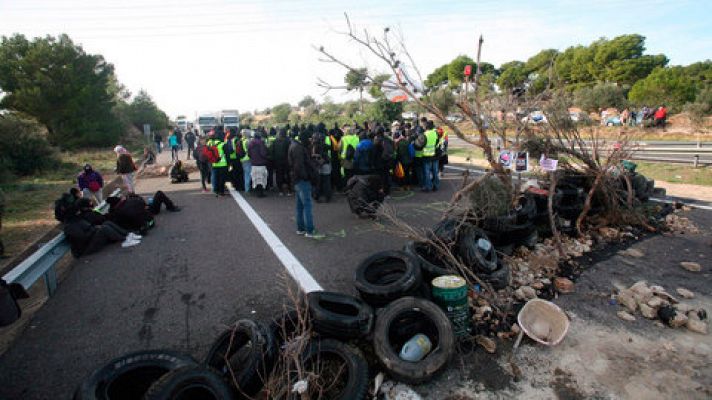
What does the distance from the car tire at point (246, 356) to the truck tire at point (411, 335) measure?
3.13 ft

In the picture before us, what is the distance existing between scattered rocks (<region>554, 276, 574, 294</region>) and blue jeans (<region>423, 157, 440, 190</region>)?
5.91m

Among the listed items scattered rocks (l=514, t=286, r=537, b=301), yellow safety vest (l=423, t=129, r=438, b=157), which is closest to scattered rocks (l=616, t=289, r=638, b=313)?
scattered rocks (l=514, t=286, r=537, b=301)

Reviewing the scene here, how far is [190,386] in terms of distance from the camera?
2633 millimetres

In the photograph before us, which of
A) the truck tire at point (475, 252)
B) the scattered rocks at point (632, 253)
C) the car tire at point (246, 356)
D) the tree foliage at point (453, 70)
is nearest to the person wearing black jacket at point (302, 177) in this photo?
the truck tire at point (475, 252)

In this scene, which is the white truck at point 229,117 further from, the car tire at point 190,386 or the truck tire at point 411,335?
the car tire at point 190,386

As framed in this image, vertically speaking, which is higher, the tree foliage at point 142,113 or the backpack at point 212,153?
the tree foliage at point 142,113

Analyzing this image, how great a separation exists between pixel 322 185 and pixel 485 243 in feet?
18.3

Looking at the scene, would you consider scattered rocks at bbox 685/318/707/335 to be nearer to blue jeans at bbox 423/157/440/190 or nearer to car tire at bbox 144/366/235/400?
car tire at bbox 144/366/235/400

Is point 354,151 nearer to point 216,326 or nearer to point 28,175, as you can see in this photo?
point 216,326

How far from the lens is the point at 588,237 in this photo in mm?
6539

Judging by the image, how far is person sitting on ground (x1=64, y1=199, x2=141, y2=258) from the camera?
20.2ft

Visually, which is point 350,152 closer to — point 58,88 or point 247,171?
point 247,171

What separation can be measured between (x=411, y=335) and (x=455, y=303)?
1.77ft

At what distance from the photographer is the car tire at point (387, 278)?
156 inches
